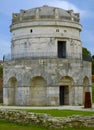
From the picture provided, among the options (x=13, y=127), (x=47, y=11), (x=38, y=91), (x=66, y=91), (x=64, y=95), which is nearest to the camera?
(x=13, y=127)

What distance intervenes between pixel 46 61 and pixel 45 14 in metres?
5.67

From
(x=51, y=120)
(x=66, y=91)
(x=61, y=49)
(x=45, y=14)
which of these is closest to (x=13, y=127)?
(x=51, y=120)

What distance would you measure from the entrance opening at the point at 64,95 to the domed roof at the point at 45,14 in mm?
7455

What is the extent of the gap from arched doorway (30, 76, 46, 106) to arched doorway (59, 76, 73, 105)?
1.90 meters

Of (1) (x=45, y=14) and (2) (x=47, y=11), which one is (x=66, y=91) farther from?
(2) (x=47, y=11)

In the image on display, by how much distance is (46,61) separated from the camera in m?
37.5

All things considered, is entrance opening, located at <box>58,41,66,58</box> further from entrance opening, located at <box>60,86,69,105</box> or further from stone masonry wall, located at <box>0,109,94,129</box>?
stone masonry wall, located at <box>0,109,94,129</box>

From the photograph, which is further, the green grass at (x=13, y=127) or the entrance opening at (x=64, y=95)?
the entrance opening at (x=64, y=95)

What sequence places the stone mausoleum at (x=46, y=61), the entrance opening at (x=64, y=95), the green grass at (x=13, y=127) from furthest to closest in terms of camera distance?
the entrance opening at (x=64, y=95), the stone mausoleum at (x=46, y=61), the green grass at (x=13, y=127)

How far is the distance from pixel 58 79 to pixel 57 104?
2.53 meters

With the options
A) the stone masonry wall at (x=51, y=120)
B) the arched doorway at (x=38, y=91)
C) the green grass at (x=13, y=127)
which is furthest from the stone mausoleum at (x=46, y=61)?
the green grass at (x=13, y=127)

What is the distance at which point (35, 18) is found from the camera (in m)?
39.7

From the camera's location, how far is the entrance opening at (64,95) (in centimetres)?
3953

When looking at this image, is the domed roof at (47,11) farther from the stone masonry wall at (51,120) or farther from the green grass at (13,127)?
the green grass at (13,127)
